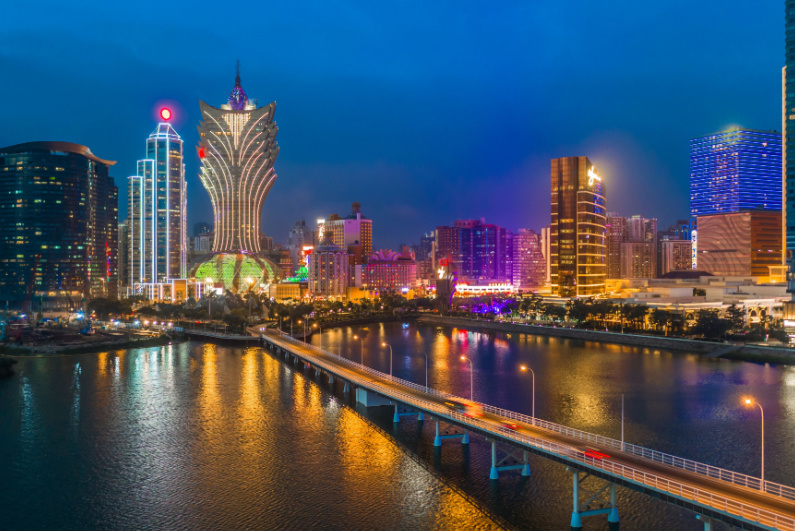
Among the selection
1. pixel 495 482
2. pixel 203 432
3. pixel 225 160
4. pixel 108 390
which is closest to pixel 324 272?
pixel 225 160

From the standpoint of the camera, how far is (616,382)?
50656 mm

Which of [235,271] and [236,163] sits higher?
[236,163]

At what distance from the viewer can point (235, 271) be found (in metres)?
142

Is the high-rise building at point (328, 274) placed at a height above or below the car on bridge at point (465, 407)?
above

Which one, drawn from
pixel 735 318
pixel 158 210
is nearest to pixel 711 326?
pixel 735 318

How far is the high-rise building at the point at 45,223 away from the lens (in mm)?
135000

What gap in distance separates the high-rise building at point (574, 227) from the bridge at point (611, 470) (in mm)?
78302

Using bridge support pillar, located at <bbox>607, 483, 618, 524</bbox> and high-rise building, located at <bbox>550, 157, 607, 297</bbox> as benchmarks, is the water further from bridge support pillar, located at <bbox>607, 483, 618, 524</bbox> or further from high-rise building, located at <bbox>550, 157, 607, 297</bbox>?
high-rise building, located at <bbox>550, 157, 607, 297</bbox>

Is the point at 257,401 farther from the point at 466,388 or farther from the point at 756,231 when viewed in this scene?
the point at 756,231

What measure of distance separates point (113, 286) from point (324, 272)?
53096 mm

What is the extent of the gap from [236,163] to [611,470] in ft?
408

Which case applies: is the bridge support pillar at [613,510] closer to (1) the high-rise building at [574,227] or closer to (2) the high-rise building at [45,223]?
(1) the high-rise building at [574,227]

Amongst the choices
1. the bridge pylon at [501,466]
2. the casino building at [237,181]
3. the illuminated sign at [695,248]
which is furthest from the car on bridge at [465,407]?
the illuminated sign at [695,248]

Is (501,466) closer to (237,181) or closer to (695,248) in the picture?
(237,181)
